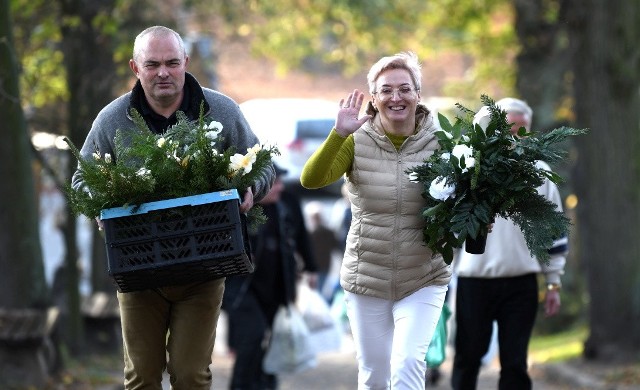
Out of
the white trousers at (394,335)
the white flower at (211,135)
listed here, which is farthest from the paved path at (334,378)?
the white flower at (211,135)

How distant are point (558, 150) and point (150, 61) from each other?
213 cm

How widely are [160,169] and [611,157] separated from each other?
845 cm

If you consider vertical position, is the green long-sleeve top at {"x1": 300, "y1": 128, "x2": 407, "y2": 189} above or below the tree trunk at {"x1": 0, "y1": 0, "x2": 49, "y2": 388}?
above

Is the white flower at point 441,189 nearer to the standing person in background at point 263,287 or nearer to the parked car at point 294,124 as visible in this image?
the standing person in background at point 263,287

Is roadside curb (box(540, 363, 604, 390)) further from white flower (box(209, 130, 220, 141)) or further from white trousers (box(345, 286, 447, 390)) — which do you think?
white flower (box(209, 130, 220, 141))

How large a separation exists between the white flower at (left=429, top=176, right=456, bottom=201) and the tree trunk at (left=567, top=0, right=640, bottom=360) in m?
7.10

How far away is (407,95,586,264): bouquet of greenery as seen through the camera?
6.94m

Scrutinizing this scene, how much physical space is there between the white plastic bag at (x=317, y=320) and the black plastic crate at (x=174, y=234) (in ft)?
20.4

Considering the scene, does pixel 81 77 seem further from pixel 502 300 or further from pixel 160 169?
pixel 160 169

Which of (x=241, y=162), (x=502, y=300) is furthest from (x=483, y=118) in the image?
(x=241, y=162)

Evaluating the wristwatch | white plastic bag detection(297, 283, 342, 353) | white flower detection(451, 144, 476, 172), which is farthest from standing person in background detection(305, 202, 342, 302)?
white flower detection(451, 144, 476, 172)

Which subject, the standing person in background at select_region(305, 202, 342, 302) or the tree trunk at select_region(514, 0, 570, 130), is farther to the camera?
the standing person in background at select_region(305, 202, 342, 302)

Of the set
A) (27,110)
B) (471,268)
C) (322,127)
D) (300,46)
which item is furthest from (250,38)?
(471,268)

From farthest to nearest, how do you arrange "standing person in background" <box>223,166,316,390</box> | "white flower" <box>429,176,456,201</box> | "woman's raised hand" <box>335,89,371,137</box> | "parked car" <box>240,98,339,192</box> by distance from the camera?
1. "parked car" <box>240,98,339,192</box>
2. "standing person in background" <box>223,166,316,390</box>
3. "woman's raised hand" <box>335,89,371,137</box>
4. "white flower" <box>429,176,456,201</box>
